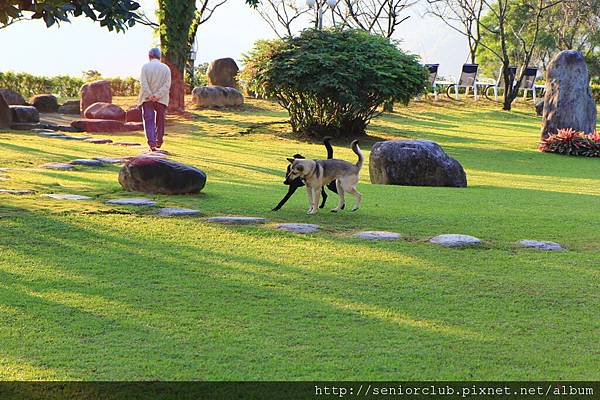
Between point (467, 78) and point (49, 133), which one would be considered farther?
point (467, 78)

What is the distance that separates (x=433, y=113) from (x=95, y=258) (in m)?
24.3

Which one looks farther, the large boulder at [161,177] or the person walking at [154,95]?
the person walking at [154,95]

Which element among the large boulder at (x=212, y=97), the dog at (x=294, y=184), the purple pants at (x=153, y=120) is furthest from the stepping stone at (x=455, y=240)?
the large boulder at (x=212, y=97)

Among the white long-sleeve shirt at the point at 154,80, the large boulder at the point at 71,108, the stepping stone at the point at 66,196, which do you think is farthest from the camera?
the large boulder at the point at 71,108

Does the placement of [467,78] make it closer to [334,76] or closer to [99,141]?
[334,76]

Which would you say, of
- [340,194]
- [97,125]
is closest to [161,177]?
[340,194]

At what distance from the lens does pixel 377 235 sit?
7.44m

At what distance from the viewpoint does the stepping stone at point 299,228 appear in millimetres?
7598

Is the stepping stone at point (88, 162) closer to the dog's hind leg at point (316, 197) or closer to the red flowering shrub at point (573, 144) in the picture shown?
the dog's hind leg at point (316, 197)

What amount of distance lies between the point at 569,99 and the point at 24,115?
13.2 metres

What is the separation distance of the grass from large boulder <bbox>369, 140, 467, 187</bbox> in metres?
1.56

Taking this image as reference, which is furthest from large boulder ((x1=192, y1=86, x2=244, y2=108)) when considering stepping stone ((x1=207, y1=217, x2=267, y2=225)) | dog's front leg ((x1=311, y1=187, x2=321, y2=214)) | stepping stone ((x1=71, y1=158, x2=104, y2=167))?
stepping stone ((x1=207, y1=217, x2=267, y2=225))

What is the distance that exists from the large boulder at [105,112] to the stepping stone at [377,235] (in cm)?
1547

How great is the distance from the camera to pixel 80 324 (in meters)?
4.80
